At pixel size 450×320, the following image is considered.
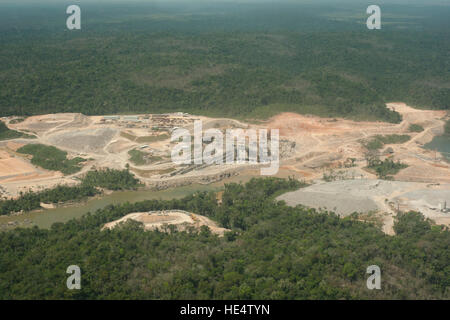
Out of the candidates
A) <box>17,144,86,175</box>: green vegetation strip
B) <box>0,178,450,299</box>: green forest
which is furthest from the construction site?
<box>0,178,450,299</box>: green forest

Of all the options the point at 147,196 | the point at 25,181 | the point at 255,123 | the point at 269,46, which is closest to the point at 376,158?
the point at 255,123

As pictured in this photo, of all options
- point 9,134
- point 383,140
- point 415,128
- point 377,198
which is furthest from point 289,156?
point 9,134

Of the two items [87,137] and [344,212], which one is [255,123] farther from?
[344,212]

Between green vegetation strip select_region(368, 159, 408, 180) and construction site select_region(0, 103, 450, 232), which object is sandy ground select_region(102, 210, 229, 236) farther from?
green vegetation strip select_region(368, 159, 408, 180)

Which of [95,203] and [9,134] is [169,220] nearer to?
[95,203]

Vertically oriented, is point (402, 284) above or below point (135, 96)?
below

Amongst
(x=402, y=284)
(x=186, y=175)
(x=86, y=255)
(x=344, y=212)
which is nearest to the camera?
(x=402, y=284)
